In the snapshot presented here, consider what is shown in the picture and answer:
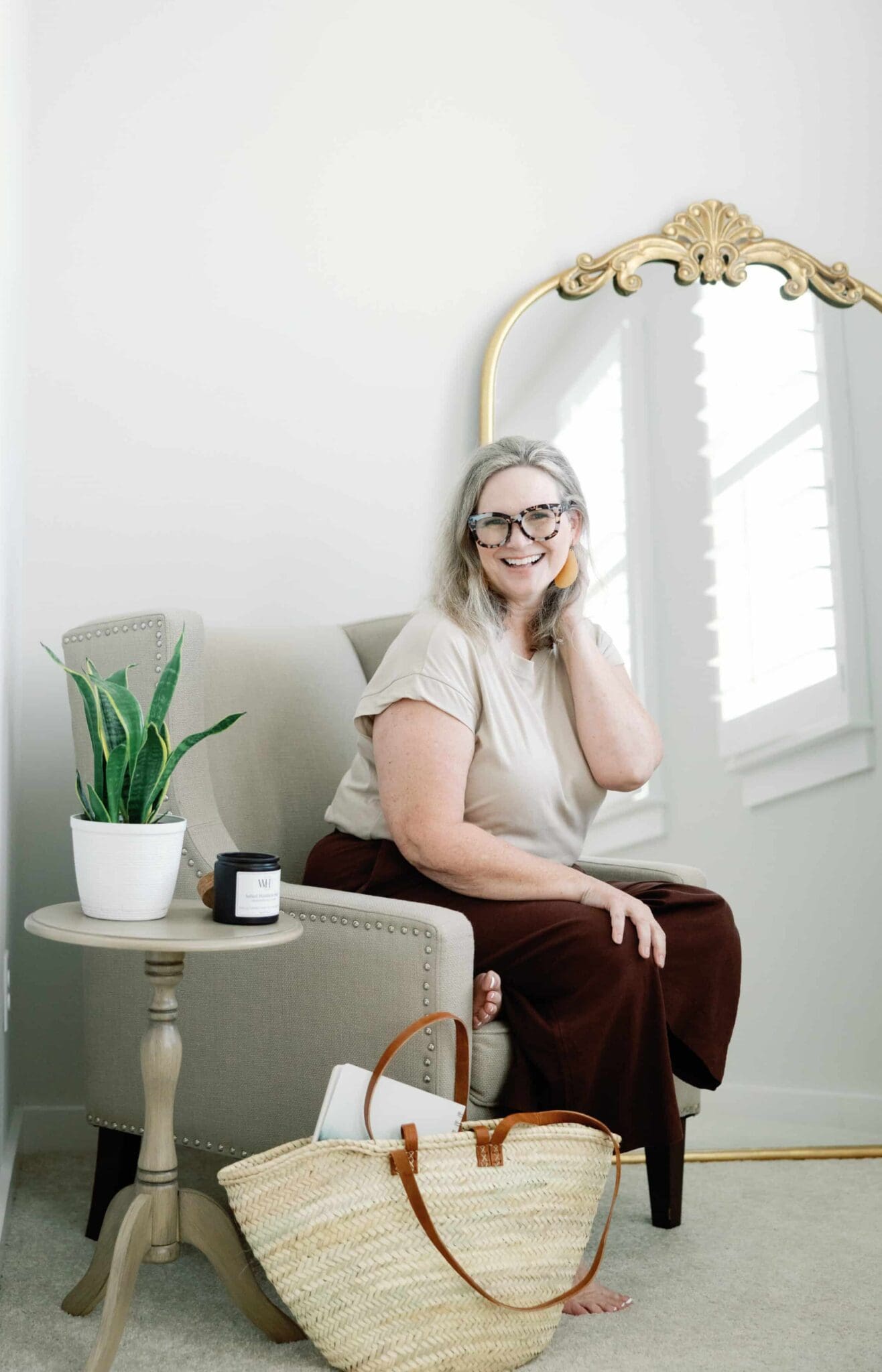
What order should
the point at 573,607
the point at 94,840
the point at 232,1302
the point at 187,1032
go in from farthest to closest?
the point at 573,607, the point at 187,1032, the point at 232,1302, the point at 94,840

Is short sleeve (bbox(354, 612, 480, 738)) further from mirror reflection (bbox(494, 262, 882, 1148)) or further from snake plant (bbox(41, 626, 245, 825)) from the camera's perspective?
mirror reflection (bbox(494, 262, 882, 1148))

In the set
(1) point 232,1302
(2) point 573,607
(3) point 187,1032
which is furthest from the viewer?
(2) point 573,607

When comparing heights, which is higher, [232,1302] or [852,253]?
[852,253]

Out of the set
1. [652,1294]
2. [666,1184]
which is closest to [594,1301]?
[652,1294]

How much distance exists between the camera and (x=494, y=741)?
Result: 1737 mm

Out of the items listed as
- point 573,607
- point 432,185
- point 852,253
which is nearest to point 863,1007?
point 573,607

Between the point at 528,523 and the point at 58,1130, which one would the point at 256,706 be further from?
the point at 58,1130

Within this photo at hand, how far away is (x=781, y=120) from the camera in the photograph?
262cm

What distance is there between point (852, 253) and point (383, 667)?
1609 millimetres

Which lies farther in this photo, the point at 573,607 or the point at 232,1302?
the point at 573,607

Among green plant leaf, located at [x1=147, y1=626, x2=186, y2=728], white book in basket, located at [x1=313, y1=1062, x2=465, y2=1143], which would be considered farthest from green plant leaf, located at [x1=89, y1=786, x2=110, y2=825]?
white book in basket, located at [x1=313, y1=1062, x2=465, y2=1143]

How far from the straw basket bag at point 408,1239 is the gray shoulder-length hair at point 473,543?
0.73 meters

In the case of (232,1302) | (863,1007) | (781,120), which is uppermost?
(781,120)

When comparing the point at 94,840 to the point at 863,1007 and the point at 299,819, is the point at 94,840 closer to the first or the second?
the point at 299,819
